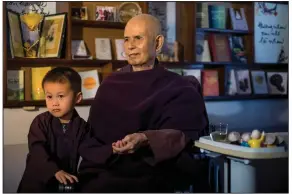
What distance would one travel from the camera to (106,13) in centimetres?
252

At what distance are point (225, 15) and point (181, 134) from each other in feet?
6.91

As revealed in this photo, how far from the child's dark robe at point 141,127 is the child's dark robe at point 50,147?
0.03m

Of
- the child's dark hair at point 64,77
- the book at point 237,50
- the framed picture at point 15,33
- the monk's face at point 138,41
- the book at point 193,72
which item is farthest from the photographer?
the book at point 237,50

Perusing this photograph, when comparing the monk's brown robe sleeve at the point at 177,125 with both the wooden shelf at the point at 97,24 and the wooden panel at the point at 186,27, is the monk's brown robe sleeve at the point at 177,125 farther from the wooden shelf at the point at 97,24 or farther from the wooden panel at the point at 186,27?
the wooden panel at the point at 186,27

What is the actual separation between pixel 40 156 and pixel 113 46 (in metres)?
1.68

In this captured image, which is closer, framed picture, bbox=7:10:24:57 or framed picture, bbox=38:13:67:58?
framed picture, bbox=7:10:24:57

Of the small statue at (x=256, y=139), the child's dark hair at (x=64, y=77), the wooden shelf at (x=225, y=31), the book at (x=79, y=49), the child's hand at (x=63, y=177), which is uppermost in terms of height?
the wooden shelf at (x=225, y=31)

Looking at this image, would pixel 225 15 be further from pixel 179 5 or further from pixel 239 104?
pixel 239 104

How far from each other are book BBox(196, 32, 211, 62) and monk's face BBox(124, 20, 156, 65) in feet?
5.76

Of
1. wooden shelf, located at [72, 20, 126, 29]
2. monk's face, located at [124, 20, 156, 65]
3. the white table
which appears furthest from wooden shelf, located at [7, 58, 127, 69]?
the white table

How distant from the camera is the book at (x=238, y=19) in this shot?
9.74 feet

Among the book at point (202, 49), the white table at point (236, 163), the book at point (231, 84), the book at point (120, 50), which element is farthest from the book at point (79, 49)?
the white table at point (236, 163)

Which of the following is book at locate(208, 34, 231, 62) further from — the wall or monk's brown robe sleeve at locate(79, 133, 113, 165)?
monk's brown robe sleeve at locate(79, 133, 113, 165)

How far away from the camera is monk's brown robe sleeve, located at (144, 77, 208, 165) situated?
104 centimetres
